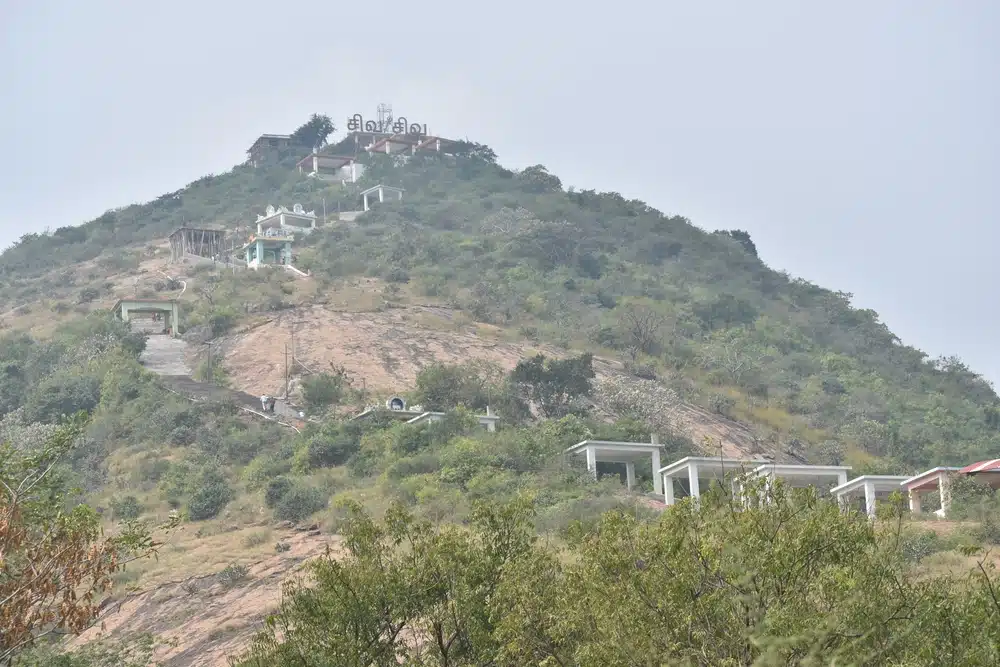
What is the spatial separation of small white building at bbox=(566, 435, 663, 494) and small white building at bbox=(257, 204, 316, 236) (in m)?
41.8

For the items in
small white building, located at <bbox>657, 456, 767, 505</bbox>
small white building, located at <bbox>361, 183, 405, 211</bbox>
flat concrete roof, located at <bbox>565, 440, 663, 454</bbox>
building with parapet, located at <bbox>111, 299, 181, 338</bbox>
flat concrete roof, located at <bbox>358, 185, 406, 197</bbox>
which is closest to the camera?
small white building, located at <bbox>657, 456, 767, 505</bbox>

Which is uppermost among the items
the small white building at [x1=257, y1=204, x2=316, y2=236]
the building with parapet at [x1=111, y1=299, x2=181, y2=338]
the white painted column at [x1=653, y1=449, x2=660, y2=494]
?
the small white building at [x1=257, y1=204, x2=316, y2=236]

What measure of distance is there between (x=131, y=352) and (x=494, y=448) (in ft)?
60.5

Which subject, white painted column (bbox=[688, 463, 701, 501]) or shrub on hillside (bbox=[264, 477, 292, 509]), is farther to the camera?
shrub on hillside (bbox=[264, 477, 292, 509])

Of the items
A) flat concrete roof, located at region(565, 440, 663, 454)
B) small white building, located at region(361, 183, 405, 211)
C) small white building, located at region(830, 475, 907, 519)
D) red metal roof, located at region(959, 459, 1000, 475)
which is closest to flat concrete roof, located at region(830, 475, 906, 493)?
small white building, located at region(830, 475, 907, 519)

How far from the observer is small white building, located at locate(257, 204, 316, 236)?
75562 mm

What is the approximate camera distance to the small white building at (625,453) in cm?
3466

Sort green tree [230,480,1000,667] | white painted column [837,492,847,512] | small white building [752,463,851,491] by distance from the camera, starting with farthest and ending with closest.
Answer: small white building [752,463,851,491]
white painted column [837,492,847,512]
green tree [230,480,1000,667]

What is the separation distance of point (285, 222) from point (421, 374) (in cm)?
3683

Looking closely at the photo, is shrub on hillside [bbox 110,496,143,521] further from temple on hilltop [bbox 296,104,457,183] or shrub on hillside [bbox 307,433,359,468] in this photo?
temple on hilltop [bbox 296,104,457,183]

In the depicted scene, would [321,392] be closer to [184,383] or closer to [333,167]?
[184,383]

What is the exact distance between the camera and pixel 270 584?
84.5 ft

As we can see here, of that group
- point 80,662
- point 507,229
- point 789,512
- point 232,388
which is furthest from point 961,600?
point 507,229

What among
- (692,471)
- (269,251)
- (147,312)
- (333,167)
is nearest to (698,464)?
(692,471)
